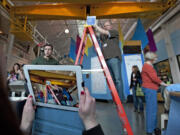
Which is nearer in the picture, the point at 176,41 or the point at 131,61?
the point at 176,41

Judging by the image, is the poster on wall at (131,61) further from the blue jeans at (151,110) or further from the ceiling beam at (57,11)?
the ceiling beam at (57,11)

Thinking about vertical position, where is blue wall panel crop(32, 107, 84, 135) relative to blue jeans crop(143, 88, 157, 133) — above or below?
above

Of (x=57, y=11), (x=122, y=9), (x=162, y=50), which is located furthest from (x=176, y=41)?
(x=57, y=11)

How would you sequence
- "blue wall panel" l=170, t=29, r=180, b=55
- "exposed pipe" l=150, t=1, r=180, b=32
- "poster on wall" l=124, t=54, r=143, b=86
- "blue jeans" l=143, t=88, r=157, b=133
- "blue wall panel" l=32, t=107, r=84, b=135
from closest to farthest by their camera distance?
1. "blue wall panel" l=32, t=107, r=84, b=135
2. "blue jeans" l=143, t=88, r=157, b=133
3. "exposed pipe" l=150, t=1, r=180, b=32
4. "blue wall panel" l=170, t=29, r=180, b=55
5. "poster on wall" l=124, t=54, r=143, b=86

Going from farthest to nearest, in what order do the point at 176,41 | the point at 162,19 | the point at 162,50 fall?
1. the point at 162,50
2. the point at 162,19
3. the point at 176,41

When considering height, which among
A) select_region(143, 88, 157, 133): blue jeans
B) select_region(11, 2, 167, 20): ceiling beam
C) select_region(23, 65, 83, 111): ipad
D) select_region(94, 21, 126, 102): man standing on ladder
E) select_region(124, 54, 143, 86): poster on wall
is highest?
select_region(11, 2, 167, 20): ceiling beam

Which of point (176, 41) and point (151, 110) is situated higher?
point (176, 41)

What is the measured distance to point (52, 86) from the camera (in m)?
0.55

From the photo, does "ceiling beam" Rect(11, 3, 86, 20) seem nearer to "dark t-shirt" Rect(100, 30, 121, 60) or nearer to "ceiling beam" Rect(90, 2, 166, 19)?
"ceiling beam" Rect(90, 2, 166, 19)

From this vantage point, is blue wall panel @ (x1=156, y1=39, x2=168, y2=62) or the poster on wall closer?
the poster on wall

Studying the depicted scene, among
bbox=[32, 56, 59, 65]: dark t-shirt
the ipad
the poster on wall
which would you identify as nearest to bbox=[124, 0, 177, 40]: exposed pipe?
the poster on wall

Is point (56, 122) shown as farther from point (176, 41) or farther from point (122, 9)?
point (176, 41)

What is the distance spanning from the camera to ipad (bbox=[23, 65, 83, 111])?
523 millimetres

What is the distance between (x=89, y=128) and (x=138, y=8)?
6.36 feet
